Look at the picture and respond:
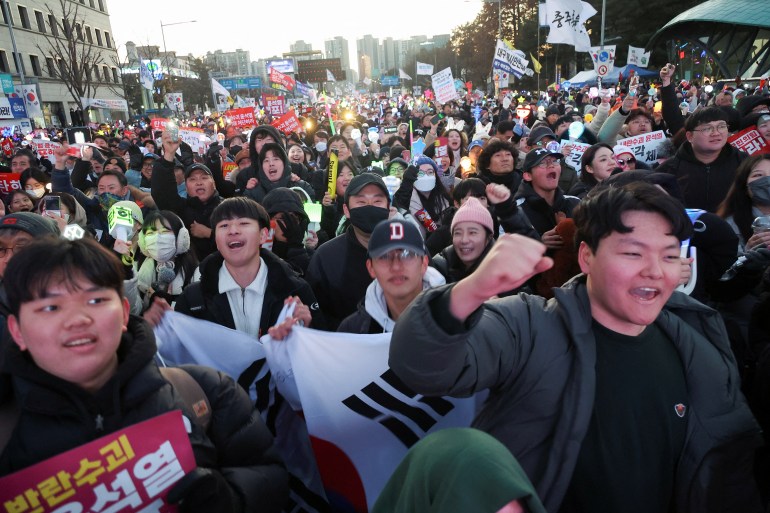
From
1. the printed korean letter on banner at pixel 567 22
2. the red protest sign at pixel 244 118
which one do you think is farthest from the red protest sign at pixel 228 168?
the printed korean letter on banner at pixel 567 22

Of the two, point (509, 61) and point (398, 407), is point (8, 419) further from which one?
point (509, 61)

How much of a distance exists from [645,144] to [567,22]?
33.5 ft

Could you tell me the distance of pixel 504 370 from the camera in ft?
4.97

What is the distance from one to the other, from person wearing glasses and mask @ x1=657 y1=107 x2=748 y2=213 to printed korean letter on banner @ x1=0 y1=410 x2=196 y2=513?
448 centimetres

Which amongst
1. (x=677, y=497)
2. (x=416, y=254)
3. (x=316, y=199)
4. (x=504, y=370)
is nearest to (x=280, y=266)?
(x=416, y=254)

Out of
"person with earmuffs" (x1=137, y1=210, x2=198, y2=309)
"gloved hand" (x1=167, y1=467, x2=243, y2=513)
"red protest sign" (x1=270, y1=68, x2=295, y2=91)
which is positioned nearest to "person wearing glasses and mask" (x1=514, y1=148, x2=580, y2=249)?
"person with earmuffs" (x1=137, y1=210, x2=198, y2=309)

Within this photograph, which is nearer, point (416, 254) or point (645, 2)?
point (416, 254)

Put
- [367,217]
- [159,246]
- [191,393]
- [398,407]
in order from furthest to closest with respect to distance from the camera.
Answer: [159,246] < [367,217] < [398,407] < [191,393]

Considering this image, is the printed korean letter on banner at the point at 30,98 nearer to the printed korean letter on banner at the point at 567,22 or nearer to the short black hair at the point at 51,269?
the printed korean letter on banner at the point at 567,22

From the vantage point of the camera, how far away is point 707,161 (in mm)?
4480

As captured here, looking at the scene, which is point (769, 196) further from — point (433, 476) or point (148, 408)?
point (148, 408)

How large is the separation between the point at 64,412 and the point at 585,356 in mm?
1597

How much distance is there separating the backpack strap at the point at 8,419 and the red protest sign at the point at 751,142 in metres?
6.13

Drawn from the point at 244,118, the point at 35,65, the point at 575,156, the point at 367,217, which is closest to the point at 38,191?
the point at 367,217
